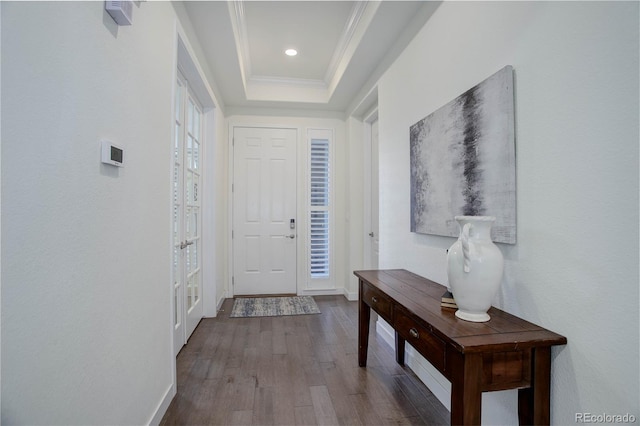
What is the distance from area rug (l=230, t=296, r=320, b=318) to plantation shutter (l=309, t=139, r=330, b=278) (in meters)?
0.49

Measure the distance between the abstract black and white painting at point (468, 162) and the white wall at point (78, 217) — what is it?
63.3 inches

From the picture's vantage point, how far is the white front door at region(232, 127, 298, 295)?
412 centimetres

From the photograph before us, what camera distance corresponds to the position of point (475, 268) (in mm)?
1167

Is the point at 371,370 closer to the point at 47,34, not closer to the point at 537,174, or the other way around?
the point at 537,174

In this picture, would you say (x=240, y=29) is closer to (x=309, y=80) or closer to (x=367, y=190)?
(x=309, y=80)

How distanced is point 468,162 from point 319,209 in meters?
2.80

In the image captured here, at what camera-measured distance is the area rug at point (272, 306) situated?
136 inches

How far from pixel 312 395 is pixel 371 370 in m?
0.53

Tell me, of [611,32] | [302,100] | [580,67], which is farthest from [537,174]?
[302,100]

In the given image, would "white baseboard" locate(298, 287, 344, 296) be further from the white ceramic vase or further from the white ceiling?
the white ceramic vase

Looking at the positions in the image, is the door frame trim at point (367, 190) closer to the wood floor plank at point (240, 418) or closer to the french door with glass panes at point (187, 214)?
the french door with glass panes at point (187, 214)

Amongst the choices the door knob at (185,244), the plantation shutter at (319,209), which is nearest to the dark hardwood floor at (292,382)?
the door knob at (185,244)

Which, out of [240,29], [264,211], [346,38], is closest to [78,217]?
[240,29]

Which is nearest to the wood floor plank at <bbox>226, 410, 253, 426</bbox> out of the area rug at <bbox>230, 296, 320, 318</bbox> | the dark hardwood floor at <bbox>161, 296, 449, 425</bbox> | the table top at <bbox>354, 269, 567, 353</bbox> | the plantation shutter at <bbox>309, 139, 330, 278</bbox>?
the dark hardwood floor at <bbox>161, 296, 449, 425</bbox>
